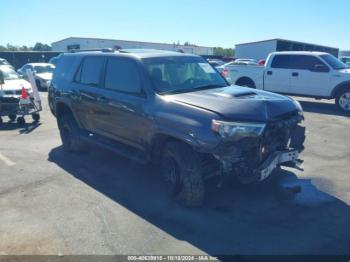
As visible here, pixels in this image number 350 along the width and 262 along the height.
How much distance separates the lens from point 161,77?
5.06m

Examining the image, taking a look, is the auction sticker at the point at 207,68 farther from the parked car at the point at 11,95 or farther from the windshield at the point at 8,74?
the windshield at the point at 8,74

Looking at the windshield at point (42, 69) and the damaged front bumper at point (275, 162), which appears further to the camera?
the windshield at point (42, 69)

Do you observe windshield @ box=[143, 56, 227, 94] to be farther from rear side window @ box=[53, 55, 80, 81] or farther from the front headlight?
rear side window @ box=[53, 55, 80, 81]

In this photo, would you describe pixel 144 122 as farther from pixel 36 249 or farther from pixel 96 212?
pixel 36 249

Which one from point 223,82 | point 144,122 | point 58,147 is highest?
point 223,82

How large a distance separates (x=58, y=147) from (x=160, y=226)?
4269 millimetres

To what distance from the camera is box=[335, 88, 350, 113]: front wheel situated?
11.6 m

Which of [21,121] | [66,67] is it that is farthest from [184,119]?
[21,121]

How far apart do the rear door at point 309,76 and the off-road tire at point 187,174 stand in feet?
29.9

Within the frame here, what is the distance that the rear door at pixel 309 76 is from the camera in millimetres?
11992

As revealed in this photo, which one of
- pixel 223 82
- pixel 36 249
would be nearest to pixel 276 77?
pixel 223 82

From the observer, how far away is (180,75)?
5277 mm

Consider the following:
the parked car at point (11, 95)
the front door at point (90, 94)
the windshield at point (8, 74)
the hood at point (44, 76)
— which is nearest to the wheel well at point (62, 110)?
the front door at point (90, 94)

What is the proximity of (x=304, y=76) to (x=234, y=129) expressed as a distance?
31.2 feet
